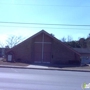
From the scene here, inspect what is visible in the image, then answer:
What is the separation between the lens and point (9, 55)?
1492 inches

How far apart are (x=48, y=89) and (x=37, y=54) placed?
28.4 m

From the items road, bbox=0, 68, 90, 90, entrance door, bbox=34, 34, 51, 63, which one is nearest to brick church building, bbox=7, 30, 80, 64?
entrance door, bbox=34, 34, 51, 63

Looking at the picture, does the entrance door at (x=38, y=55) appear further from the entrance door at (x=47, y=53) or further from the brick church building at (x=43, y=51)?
the entrance door at (x=47, y=53)

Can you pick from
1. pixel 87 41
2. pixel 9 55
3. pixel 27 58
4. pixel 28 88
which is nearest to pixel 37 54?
pixel 27 58

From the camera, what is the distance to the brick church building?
3759 cm

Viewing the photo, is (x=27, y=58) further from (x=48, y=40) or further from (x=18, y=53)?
(x=48, y=40)

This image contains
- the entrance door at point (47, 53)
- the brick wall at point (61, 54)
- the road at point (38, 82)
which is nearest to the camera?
the road at point (38, 82)

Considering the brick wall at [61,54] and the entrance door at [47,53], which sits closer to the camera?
the brick wall at [61,54]

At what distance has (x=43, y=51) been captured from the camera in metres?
38.1

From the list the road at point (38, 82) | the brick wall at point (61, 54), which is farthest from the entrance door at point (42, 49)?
the road at point (38, 82)

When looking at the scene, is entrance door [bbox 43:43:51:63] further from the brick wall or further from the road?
the road

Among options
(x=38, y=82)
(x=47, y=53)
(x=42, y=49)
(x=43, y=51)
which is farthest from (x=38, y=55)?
(x=38, y=82)

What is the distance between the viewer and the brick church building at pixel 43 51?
123ft

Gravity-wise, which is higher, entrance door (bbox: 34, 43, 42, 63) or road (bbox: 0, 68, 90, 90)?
entrance door (bbox: 34, 43, 42, 63)
